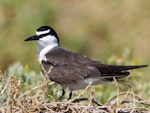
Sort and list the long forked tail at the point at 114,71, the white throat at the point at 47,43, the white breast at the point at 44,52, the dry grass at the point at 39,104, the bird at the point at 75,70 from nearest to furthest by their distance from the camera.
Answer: the dry grass at the point at 39,104
the long forked tail at the point at 114,71
the bird at the point at 75,70
the white breast at the point at 44,52
the white throat at the point at 47,43

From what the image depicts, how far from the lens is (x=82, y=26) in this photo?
13.4 meters

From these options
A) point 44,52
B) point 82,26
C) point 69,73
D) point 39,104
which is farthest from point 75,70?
point 82,26

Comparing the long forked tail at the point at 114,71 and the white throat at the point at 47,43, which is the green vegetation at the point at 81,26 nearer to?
the white throat at the point at 47,43

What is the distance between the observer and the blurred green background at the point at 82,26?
12.2 metres

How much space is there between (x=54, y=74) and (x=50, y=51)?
0.53 m

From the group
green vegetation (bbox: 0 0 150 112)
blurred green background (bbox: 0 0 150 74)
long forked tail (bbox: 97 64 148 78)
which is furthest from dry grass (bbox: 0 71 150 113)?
blurred green background (bbox: 0 0 150 74)

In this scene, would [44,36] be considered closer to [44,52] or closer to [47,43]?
[47,43]

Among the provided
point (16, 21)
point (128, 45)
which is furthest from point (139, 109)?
point (16, 21)

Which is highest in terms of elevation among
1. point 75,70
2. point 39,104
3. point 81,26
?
point 39,104

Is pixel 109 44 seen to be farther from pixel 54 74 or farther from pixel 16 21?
pixel 54 74

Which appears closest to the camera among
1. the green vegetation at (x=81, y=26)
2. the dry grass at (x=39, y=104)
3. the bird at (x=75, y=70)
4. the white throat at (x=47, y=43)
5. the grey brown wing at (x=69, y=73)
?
the dry grass at (x=39, y=104)

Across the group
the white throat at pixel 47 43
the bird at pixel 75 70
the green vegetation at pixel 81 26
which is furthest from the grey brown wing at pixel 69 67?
the green vegetation at pixel 81 26

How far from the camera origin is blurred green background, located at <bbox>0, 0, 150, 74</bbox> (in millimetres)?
12242

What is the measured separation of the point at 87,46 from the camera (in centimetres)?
1269
